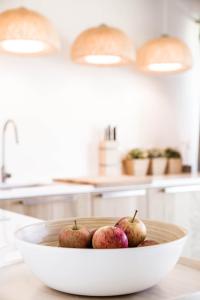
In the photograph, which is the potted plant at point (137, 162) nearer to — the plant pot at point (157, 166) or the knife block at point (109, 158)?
the plant pot at point (157, 166)

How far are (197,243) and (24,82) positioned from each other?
6.01 feet

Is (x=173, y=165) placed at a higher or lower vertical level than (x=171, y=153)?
lower

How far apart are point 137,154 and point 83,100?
71cm

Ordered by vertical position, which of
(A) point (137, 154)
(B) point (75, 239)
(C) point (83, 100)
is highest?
(C) point (83, 100)

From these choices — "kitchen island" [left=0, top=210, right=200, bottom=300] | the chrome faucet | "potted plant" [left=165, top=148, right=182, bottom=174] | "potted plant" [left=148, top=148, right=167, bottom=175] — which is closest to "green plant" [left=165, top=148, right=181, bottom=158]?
"potted plant" [left=165, top=148, right=182, bottom=174]

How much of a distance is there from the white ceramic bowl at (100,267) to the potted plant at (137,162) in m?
3.58

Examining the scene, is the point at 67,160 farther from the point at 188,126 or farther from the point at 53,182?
the point at 188,126

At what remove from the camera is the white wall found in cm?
423

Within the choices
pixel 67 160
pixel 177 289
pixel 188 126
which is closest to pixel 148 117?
pixel 188 126

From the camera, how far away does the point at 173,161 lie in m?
5.10

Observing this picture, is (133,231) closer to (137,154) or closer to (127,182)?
(127,182)

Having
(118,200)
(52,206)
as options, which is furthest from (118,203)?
(52,206)

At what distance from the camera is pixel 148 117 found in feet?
16.9

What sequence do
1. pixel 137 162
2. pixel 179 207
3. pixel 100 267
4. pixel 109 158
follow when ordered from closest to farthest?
pixel 100 267 < pixel 179 207 < pixel 109 158 < pixel 137 162
